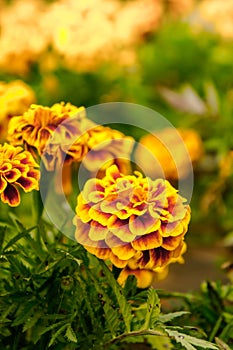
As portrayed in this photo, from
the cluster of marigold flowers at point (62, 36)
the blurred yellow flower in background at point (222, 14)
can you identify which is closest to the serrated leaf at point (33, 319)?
the cluster of marigold flowers at point (62, 36)

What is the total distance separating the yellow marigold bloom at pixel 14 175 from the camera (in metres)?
1.12

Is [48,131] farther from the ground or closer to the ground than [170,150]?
closer to the ground

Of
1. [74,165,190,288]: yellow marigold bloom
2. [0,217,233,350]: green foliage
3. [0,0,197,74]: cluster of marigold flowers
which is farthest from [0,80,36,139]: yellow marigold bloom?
[0,0,197,74]: cluster of marigold flowers

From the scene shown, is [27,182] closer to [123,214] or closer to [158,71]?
[123,214]

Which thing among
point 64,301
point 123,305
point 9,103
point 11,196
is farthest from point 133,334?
→ point 9,103

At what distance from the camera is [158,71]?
3.50 m

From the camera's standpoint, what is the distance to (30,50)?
9.14ft

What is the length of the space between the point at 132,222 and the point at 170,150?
131cm

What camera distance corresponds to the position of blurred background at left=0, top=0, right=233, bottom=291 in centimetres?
258

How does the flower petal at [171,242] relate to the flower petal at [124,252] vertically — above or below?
above

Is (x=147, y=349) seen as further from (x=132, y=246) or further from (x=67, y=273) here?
(x=132, y=246)

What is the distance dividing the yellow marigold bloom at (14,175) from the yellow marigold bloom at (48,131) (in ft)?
0.32

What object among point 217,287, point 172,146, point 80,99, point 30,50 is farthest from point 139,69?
point 217,287

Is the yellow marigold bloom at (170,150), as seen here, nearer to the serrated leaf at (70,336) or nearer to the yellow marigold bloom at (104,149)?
the yellow marigold bloom at (104,149)
